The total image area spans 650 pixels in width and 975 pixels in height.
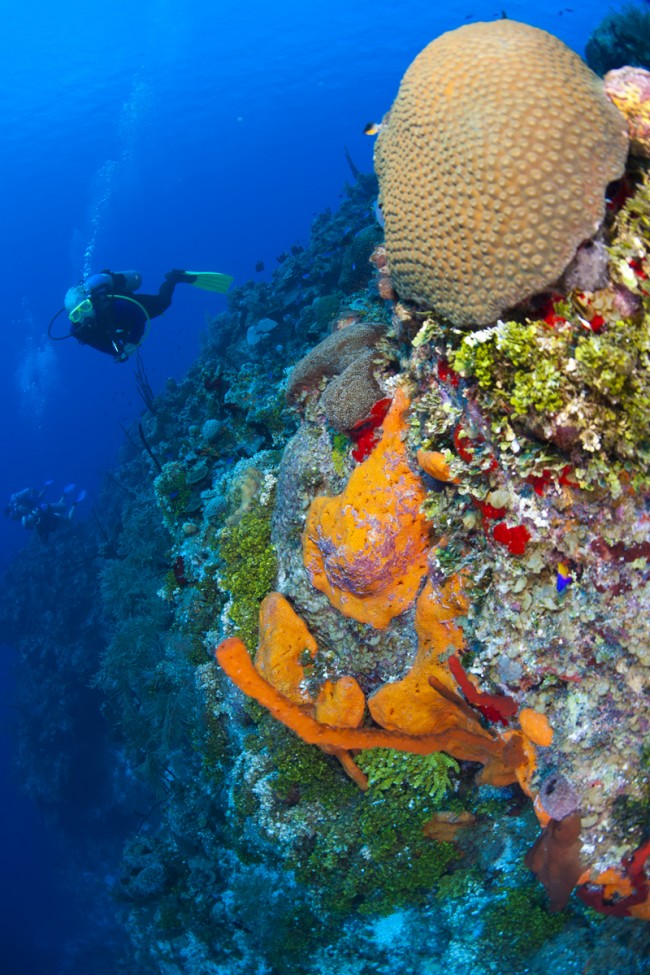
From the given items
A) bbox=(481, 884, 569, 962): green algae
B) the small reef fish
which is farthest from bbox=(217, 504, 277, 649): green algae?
bbox=(481, 884, 569, 962): green algae

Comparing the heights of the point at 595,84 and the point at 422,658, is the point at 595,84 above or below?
above

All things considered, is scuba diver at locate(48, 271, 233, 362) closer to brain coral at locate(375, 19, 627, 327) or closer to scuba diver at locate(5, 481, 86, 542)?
scuba diver at locate(5, 481, 86, 542)

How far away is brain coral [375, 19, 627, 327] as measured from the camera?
243 cm

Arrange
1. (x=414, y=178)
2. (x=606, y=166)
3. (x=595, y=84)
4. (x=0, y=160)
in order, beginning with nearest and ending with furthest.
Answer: (x=606, y=166) < (x=595, y=84) < (x=414, y=178) < (x=0, y=160)

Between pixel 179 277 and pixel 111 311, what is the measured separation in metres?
2.72

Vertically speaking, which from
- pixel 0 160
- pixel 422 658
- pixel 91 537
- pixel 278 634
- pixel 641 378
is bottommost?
pixel 422 658

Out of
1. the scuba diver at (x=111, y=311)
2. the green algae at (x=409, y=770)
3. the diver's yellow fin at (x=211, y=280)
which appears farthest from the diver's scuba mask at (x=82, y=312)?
the green algae at (x=409, y=770)

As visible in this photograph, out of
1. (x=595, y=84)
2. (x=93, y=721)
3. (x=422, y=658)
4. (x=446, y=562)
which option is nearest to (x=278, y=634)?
(x=422, y=658)

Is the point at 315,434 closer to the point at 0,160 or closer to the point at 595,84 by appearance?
the point at 595,84

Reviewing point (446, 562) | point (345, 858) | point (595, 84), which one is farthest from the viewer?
point (345, 858)

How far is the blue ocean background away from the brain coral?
3195 cm

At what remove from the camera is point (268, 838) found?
5188 mm

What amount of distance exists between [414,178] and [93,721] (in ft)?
56.9

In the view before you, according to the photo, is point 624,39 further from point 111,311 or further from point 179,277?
point 111,311
